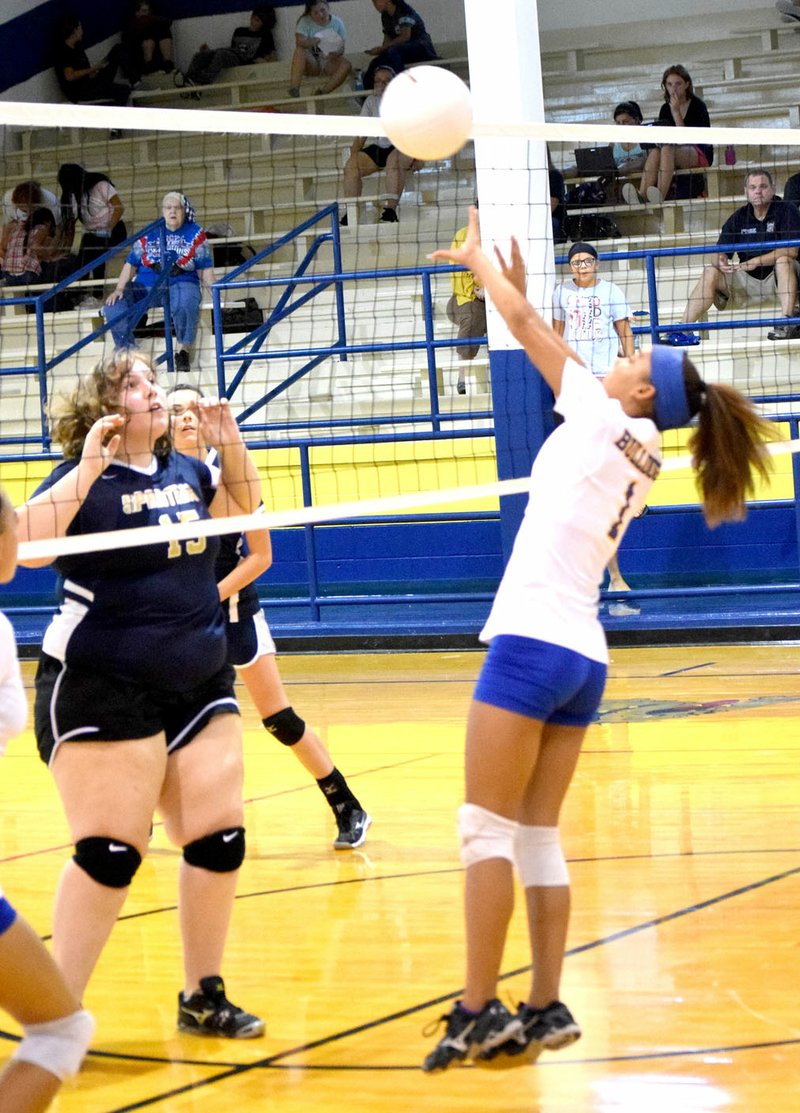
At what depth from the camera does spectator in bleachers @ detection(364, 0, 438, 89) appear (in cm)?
1599

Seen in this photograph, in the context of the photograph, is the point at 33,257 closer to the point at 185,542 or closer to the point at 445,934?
the point at 445,934

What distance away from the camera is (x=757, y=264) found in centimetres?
1165

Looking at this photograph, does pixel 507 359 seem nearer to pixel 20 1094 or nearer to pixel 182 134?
pixel 182 134

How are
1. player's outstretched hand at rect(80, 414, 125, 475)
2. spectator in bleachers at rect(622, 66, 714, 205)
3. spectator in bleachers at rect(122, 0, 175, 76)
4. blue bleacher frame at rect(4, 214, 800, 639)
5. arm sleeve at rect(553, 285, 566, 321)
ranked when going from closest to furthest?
player's outstretched hand at rect(80, 414, 125, 475)
arm sleeve at rect(553, 285, 566, 321)
blue bleacher frame at rect(4, 214, 800, 639)
spectator in bleachers at rect(622, 66, 714, 205)
spectator in bleachers at rect(122, 0, 175, 76)

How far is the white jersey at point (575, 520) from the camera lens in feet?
11.7

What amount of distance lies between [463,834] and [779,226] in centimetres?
900

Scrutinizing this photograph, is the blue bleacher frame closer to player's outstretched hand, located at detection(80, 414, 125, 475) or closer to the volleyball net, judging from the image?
the volleyball net

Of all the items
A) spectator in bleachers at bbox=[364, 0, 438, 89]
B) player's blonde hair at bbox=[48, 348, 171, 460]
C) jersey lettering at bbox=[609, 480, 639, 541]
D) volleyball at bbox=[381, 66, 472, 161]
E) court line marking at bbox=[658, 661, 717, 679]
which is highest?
spectator in bleachers at bbox=[364, 0, 438, 89]

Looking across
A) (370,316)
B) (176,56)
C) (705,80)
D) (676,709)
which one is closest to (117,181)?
(176,56)

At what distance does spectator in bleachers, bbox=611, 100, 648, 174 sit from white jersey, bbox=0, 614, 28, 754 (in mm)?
11500

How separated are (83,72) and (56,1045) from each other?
16172mm

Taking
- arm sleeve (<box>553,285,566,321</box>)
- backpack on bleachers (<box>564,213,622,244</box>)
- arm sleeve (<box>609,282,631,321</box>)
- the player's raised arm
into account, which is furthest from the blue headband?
backpack on bleachers (<box>564,213,622,244</box>)

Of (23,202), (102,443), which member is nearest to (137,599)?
(102,443)

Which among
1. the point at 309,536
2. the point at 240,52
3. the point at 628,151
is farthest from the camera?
the point at 240,52
